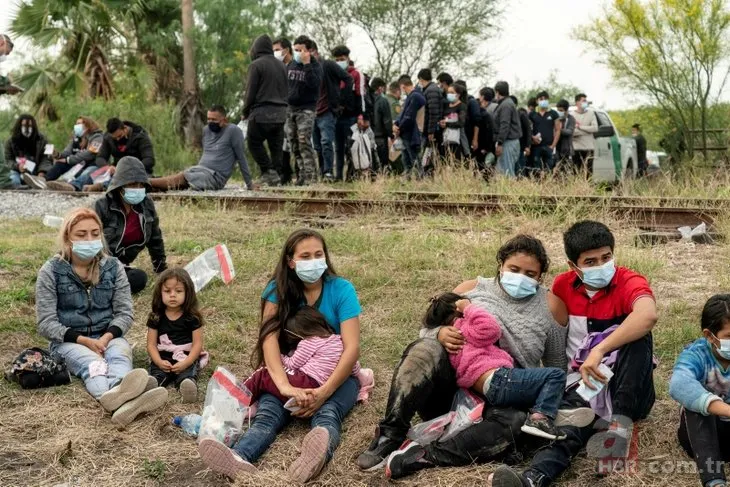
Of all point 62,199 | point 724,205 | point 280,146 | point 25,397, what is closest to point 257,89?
point 280,146

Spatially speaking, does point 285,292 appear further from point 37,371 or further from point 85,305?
point 37,371

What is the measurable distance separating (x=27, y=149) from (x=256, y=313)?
902cm

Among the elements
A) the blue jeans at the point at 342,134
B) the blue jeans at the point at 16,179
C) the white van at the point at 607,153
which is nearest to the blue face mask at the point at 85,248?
the blue jeans at the point at 342,134

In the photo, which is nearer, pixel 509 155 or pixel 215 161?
pixel 215 161

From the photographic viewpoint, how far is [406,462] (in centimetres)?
415

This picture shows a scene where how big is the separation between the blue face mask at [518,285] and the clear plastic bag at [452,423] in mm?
549

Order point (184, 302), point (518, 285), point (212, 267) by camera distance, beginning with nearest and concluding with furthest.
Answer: point (518, 285)
point (184, 302)
point (212, 267)

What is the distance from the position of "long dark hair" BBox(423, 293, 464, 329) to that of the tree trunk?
17.3m

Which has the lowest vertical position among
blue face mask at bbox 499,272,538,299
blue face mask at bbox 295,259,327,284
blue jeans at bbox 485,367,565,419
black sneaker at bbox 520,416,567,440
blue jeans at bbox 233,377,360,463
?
blue jeans at bbox 233,377,360,463

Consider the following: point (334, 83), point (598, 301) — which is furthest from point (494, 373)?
point (334, 83)

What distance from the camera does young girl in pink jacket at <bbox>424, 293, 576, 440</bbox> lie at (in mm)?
4121

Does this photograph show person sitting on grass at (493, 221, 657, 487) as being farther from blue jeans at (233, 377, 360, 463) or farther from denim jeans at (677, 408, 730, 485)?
blue jeans at (233, 377, 360, 463)

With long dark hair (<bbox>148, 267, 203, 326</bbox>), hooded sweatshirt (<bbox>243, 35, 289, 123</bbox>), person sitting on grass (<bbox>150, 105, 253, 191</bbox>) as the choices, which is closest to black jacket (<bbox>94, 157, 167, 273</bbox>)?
long dark hair (<bbox>148, 267, 203, 326</bbox>)

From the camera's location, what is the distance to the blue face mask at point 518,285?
4.52 meters
